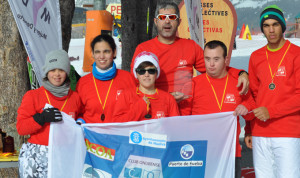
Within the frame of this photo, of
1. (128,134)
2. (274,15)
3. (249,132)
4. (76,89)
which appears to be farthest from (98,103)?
(274,15)

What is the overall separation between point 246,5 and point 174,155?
3330 inches

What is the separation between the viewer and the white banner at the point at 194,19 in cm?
446

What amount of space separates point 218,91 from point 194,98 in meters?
0.25

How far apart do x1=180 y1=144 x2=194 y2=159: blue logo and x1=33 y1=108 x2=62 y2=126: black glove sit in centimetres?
105

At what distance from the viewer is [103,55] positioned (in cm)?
367

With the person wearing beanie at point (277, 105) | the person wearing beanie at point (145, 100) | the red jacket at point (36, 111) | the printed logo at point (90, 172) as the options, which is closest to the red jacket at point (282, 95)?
the person wearing beanie at point (277, 105)

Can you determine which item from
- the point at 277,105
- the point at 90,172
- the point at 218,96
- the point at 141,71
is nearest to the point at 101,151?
the point at 90,172

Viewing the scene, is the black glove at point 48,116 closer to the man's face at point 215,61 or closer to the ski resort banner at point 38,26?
the ski resort banner at point 38,26

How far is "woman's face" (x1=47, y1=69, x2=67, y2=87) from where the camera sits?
3.43m

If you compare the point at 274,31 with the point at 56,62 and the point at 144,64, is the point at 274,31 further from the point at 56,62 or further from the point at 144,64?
the point at 56,62

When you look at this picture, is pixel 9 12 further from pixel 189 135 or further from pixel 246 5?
pixel 246 5

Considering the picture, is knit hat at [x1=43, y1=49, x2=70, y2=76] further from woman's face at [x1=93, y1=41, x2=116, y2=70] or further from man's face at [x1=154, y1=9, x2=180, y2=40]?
man's face at [x1=154, y1=9, x2=180, y2=40]

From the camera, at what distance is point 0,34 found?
4621 mm

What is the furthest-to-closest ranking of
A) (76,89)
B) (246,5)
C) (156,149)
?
(246,5), (76,89), (156,149)
